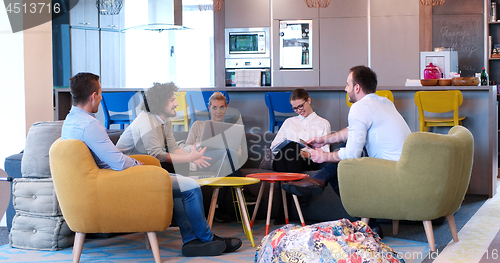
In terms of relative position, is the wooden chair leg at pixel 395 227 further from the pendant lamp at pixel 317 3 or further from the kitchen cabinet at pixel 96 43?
the kitchen cabinet at pixel 96 43

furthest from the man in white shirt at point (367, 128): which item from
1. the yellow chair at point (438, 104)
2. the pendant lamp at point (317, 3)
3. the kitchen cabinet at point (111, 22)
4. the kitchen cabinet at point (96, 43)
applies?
the kitchen cabinet at point (111, 22)

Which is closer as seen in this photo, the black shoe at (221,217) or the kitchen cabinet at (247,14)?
the black shoe at (221,217)

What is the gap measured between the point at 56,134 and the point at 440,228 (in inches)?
102

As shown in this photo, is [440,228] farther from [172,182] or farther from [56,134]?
[56,134]

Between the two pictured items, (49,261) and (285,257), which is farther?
(49,261)

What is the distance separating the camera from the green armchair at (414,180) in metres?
2.74

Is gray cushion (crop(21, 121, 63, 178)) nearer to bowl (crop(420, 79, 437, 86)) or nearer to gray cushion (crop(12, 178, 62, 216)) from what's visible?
gray cushion (crop(12, 178, 62, 216))

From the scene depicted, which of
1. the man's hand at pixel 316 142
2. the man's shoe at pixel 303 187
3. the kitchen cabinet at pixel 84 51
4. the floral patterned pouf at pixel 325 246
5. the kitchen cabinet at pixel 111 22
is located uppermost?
the kitchen cabinet at pixel 111 22

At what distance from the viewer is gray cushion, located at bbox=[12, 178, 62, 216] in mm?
3061

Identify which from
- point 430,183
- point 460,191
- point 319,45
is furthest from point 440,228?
point 319,45

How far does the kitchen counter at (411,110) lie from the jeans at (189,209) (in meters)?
3.06

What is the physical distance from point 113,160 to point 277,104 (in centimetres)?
317

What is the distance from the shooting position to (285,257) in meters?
2.20

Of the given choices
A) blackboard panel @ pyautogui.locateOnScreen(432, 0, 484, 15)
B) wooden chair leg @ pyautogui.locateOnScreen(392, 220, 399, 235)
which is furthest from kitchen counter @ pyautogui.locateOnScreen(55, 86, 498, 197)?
blackboard panel @ pyautogui.locateOnScreen(432, 0, 484, 15)
